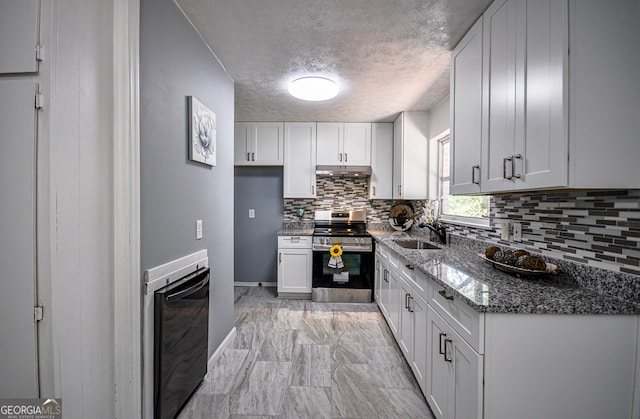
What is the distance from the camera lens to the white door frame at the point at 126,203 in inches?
47.3

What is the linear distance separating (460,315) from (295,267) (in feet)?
8.25

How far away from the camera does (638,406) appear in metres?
1.03

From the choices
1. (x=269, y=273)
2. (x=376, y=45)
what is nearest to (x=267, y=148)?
(x=269, y=273)

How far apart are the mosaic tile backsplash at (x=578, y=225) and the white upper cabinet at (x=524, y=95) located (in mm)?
334

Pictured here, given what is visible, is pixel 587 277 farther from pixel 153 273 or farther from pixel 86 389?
pixel 86 389

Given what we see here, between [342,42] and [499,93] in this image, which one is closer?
[499,93]

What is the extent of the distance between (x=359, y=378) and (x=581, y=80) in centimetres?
206

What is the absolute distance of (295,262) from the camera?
3.51 metres

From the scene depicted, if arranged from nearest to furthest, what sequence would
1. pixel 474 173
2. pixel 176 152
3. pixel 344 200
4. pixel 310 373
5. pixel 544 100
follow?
pixel 544 100, pixel 176 152, pixel 474 173, pixel 310 373, pixel 344 200

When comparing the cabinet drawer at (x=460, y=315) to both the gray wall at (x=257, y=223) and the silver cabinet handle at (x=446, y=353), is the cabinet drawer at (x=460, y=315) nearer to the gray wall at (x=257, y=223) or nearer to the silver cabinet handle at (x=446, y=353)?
the silver cabinet handle at (x=446, y=353)

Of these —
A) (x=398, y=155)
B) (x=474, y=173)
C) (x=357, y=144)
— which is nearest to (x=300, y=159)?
(x=357, y=144)

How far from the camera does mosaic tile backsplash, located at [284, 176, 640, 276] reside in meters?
1.12

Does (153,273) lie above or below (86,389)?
above

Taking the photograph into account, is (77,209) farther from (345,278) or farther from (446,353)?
(345,278)
